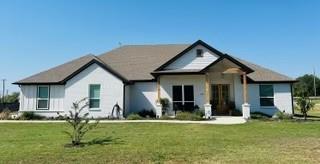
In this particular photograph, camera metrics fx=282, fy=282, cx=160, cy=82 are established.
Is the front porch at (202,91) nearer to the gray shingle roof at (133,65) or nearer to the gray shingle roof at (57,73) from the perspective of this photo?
the gray shingle roof at (133,65)

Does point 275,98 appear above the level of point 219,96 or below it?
below

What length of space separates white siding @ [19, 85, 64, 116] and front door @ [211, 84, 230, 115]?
42.2 feet

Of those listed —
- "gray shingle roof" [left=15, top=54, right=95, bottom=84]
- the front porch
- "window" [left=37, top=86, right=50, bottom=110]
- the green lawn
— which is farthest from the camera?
"gray shingle roof" [left=15, top=54, right=95, bottom=84]

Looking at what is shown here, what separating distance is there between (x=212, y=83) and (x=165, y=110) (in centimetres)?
469

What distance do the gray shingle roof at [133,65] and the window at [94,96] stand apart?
222 cm

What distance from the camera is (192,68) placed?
23.8 metres

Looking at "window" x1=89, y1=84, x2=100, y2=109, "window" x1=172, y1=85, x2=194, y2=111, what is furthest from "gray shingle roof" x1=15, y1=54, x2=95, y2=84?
"window" x1=172, y1=85, x2=194, y2=111

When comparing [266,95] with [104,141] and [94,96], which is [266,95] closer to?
[94,96]

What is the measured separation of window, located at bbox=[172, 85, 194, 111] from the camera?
78.5ft

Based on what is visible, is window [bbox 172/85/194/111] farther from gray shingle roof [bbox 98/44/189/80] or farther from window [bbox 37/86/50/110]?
window [bbox 37/86/50/110]

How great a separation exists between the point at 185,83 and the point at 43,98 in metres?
12.2

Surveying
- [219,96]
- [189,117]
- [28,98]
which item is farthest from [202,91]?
[28,98]

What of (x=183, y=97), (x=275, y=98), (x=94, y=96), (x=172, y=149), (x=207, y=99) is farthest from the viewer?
(x=183, y=97)

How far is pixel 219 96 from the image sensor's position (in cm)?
2416
